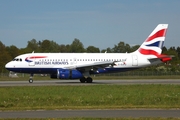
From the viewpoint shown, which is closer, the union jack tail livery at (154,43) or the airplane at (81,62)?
the airplane at (81,62)

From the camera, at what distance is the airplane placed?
140 feet

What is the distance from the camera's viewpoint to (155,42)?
49.4m

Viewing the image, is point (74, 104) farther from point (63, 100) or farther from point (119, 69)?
point (119, 69)

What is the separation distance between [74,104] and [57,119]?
6.90 m

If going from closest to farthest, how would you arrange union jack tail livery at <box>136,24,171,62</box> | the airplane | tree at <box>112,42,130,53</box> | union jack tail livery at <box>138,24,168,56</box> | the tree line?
the airplane → union jack tail livery at <box>136,24,171,62</box> → union jack tail livery at <box>138,24,168,56</box> → the tree line → tree at <box>112,42,130,53</box>

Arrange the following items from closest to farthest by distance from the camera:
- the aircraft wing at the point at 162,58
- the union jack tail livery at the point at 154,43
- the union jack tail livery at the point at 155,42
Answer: the aircraft wing at the point at 162,58 → the union jack tail livery at the point at 154,43 → the union jack tail livery at the point at 155,42

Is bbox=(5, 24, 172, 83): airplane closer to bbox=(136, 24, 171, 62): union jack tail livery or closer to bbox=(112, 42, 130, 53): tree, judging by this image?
bbox=(136, 24, 171, 62): union jack tail livery

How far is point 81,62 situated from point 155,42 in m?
10.8

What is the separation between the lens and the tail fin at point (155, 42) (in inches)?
1928

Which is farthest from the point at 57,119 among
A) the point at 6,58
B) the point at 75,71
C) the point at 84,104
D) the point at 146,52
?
the point at 6,58

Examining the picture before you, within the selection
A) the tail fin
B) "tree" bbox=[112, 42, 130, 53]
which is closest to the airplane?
the tail fin

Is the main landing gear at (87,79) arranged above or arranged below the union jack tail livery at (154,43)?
below

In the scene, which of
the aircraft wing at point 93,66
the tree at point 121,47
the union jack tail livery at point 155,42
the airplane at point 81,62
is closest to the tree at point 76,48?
the tree at point 121,47

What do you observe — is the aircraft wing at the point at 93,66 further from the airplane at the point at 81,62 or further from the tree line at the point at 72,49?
the tree line at the point at 72,49
